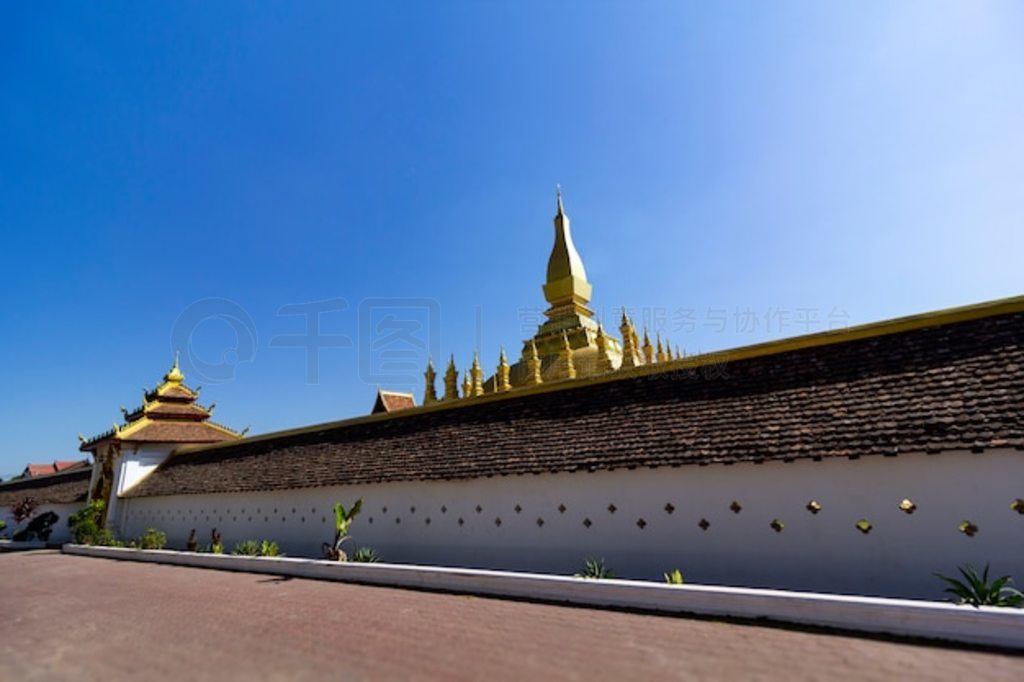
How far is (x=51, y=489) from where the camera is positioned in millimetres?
28922

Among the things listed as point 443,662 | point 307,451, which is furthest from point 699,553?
point 307,451

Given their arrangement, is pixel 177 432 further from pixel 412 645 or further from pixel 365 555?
pixel 412 645

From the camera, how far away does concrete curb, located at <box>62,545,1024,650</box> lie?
210 inches

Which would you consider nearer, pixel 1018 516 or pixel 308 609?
pixel 1018 516

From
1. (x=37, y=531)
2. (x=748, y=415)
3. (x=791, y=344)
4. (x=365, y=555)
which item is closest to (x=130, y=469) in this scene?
(x=37, y=531)

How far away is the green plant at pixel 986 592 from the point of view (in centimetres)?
620

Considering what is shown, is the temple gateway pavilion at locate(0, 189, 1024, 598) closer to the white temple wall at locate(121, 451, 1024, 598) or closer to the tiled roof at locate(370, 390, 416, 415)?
the white temple wall at locate(121, 451, 1024, 598)

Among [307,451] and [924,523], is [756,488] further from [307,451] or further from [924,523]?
[307,451]

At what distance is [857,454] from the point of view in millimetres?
7699

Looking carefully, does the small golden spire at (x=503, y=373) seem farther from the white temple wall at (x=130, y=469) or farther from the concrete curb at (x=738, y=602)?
the white temple wall at (x=130, y=469)

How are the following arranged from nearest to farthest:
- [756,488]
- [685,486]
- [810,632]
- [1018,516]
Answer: [810,632]
[1018,516]
[756,488]
[685,486]

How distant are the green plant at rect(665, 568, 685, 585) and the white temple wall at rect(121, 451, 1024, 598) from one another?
130 millimetres

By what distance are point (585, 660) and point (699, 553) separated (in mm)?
4396

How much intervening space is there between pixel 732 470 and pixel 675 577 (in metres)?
2.01
